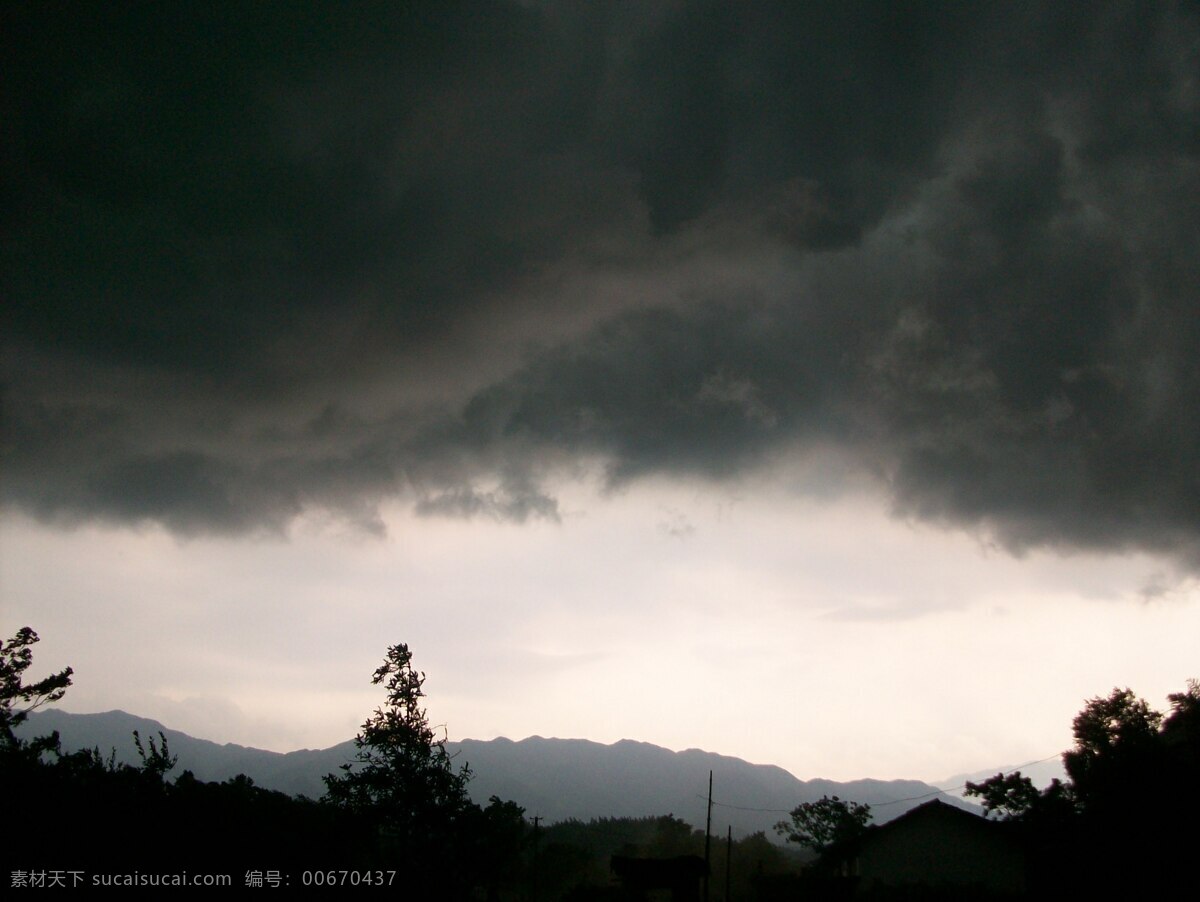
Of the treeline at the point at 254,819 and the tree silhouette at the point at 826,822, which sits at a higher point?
the treeline at the point at 254,819

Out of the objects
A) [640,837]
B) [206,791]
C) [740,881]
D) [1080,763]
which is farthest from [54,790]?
[640,837]

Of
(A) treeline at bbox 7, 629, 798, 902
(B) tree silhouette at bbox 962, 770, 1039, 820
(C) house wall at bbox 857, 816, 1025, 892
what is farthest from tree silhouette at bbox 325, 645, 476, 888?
(B) tree silhouette at bbox 962, 770, 1039, 820

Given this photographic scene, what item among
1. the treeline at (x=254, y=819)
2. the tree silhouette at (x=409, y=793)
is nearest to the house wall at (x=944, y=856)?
the treeline at (x=254, y=819)

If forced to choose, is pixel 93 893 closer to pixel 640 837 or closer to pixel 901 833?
pixel 901 833

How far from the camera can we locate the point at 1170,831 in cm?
3609

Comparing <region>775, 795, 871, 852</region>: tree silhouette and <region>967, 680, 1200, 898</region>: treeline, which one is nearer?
<region>967, 680, 1200, 898</region>: treeline

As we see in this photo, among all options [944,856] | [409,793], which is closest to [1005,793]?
[944,856]

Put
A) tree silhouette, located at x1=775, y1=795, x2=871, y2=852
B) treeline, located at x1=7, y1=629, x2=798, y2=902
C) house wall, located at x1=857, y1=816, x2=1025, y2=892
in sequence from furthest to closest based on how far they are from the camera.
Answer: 1. tree silhouette, located at x1=775, y1=795, x2=871, y2=852
2. house wall, located at x1=857, y1=816, x2=1025, y2=892
3. treeline, located at x1=7, y1=629, x2=798, y2=902

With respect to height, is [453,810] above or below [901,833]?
above

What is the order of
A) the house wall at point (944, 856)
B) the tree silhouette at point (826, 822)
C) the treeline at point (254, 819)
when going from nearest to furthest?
the treeline at point (254, 819) → the house wall at point (944, 856) → the tree silhouette at point (826, 822)

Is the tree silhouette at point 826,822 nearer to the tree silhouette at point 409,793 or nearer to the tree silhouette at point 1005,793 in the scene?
the tree silhouette at point 1005,793

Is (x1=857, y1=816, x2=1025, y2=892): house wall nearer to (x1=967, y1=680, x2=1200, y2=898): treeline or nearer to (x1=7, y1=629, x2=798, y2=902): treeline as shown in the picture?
(x1=967, y1=680, x2=1200, y2=898): treeline

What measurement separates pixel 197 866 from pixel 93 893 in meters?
4.01

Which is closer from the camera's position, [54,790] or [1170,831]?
[54,790]
